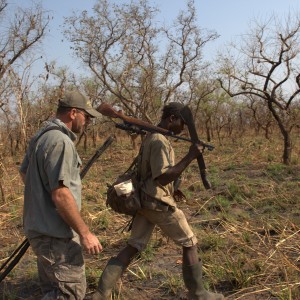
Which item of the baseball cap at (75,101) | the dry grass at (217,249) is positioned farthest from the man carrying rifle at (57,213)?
the dry grass at (217,249)

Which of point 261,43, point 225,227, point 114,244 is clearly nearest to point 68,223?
point 114,244

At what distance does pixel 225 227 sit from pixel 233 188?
9.29 feet

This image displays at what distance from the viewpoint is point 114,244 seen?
15.9 ft

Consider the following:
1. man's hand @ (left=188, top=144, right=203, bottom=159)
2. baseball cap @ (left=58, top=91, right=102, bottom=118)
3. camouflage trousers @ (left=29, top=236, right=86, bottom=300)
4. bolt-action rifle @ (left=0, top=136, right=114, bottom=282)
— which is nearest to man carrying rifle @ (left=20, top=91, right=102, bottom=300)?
camouflage trousers @ (left=29, top=236, right=86, bottom=300)

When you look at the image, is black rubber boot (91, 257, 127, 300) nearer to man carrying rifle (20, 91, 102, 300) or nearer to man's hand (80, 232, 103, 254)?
man carrying rifle (20, 91, 102, 300)

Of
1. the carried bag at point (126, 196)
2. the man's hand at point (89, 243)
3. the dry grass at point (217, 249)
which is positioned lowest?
the dry grass at point (217, 249)

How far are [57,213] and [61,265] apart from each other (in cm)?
30

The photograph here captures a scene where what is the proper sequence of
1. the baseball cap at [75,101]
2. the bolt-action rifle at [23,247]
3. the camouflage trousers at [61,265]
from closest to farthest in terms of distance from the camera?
1. the camouflage trousers at [61,265]
2. the baseball cap at [75,101]
3. the bolt-action rifle at [23,247]

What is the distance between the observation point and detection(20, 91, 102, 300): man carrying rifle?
219cm

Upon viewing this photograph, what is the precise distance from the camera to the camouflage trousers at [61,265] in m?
2.29

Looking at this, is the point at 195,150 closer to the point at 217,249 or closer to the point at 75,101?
the point at 75,101

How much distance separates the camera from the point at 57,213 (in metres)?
2.31

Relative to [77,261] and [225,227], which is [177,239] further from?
[225,227]

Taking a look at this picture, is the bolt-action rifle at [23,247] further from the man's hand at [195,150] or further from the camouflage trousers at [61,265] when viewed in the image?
the man's hand at [195,150]
